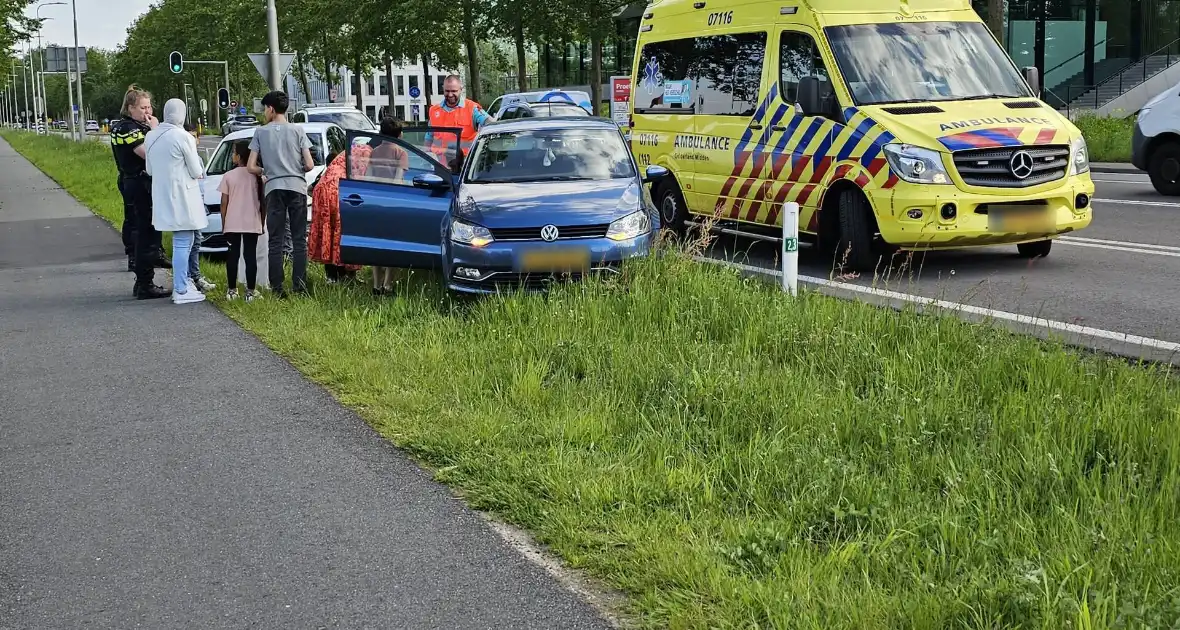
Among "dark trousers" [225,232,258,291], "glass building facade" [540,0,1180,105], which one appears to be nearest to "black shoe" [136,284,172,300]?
"dark trousers" [225,232,258,291]

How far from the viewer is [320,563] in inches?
181

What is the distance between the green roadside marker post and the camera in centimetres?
852

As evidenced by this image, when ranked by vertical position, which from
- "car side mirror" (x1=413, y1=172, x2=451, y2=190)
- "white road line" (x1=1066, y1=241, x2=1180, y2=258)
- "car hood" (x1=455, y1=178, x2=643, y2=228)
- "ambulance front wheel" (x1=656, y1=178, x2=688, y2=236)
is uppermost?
"car side mirror" (x1=413, y1=172, x2=451, y2=190)

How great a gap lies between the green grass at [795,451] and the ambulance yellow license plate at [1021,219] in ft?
9.28

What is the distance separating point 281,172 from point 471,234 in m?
2.18

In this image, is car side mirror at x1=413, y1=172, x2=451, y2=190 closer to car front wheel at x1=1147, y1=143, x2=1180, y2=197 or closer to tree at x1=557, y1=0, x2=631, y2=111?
car front wheel at x1=1147, y1=143, x2=1180, y2=197

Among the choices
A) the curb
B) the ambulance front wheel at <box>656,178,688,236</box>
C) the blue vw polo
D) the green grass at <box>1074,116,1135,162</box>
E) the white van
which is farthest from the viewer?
the green grass at <box>1074,116,1135,162</box>

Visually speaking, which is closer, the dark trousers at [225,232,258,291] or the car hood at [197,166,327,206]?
the dark trousers at [225,232,258,291]

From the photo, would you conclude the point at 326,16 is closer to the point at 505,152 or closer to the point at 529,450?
the point at 505,152

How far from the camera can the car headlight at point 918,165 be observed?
33.6ft

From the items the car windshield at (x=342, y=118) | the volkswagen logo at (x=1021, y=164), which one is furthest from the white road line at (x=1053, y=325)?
the car windshield at (x=342, y=118)

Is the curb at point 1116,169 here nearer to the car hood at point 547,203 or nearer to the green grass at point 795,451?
the car hood at point 547,203

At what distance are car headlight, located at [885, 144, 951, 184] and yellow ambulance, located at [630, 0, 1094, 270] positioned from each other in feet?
0.04

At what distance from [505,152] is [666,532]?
6.54m
